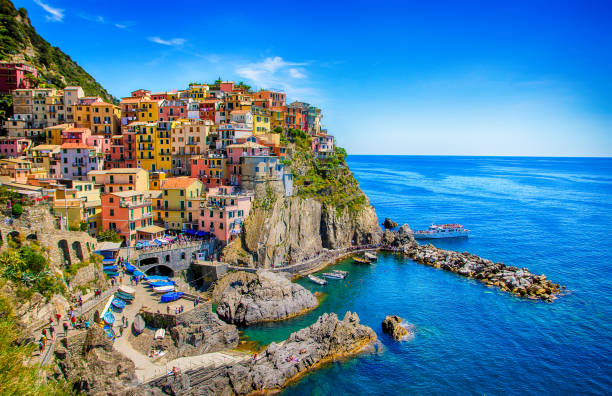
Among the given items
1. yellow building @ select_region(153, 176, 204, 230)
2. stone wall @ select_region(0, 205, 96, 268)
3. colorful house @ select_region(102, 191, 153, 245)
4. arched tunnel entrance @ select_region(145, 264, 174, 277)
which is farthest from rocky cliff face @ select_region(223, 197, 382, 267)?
stone wall @ select_region(0, 205, 96, 268)

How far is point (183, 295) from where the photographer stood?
140 ft

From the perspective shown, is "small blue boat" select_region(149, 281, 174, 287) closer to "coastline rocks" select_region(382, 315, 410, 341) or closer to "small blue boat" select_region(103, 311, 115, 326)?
"small blue boat" select_region(103, 311, 115, 326)

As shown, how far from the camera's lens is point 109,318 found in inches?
1382

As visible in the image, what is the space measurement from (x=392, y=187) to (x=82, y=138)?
125 meters

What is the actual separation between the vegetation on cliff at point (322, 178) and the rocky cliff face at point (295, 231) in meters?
1.59

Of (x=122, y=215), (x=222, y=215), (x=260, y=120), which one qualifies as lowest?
(x=222, y=215)

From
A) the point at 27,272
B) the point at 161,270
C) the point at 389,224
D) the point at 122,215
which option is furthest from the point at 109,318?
the point at 389,224

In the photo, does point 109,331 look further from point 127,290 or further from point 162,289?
point 162,289

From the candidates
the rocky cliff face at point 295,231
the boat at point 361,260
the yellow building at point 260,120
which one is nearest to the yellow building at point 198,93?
the yellow building at point 260,120

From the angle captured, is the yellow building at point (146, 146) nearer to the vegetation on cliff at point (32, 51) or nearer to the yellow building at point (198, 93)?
the yellow building at point (198, 93)

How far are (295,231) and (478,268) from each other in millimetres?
29762

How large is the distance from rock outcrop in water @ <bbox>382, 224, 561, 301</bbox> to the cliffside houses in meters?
24.2

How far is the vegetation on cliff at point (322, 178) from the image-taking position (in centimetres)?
7200

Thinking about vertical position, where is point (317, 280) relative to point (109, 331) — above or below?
below
